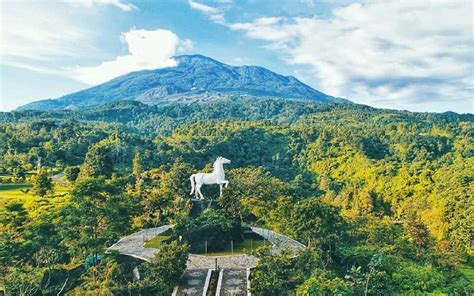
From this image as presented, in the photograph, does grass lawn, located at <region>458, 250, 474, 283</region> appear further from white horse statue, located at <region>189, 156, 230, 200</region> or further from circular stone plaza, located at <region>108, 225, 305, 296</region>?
white horse statue, located at <region>189, 156, 230, 200</region>

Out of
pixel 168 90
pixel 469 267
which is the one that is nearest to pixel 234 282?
pixel 469 267

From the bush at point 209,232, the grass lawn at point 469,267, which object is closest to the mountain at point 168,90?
the grass lawn at point 469,267

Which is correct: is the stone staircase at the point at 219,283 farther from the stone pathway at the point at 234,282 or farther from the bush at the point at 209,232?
Answer: the bush at the point at 209,232

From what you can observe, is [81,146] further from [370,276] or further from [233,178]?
[370,276]

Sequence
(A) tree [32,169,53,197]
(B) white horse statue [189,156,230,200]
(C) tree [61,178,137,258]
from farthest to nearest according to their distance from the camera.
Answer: (A) tree [32,169,53,197] < (B) white horse statue [189,156,230,200] < (C) tree [61,178,137,258]

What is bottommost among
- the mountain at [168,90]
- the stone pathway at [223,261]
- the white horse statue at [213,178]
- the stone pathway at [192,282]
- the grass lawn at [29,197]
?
the stone pathway at [192,282]

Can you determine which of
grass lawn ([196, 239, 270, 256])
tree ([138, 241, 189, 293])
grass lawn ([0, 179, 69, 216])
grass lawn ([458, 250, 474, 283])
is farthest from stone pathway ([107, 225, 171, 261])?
grass lawn ([458, 250, 474, 283])

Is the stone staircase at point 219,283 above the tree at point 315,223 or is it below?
below

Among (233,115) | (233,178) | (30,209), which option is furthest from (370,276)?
(233,115)
